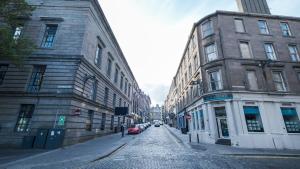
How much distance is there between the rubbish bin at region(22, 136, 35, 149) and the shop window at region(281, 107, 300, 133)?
23023 mm

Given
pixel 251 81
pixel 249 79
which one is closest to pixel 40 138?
pixel 249 79

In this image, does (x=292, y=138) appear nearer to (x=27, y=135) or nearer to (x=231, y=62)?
(x=231, y=62)

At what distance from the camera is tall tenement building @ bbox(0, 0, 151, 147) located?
1212 centimetres

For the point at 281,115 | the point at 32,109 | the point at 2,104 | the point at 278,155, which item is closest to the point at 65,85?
the point at 32,109

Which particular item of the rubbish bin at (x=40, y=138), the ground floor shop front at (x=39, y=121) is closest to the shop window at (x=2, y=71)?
the ground floor shop front at (x=39, y=121)

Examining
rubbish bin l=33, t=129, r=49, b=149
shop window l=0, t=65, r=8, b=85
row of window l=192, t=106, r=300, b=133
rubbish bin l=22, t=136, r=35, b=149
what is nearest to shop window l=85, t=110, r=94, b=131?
rubbish bin l=33, t=129, r=49, b=149

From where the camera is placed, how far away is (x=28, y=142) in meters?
11.4

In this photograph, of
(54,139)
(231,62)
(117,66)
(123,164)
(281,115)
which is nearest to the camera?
(123,164)

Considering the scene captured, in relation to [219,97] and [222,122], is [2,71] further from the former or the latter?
[222,122]

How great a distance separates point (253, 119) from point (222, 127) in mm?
2997

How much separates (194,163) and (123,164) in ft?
12.4

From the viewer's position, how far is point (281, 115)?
46.8ft

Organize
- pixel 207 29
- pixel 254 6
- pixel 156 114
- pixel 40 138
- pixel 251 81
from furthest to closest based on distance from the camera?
pixel 156 114 → pixel 254 6 → pixel 207 29 → pixel 251 81 → pixel 40 138

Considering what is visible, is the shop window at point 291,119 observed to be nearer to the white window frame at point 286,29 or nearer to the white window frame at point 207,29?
the white window frame at point 286,29
